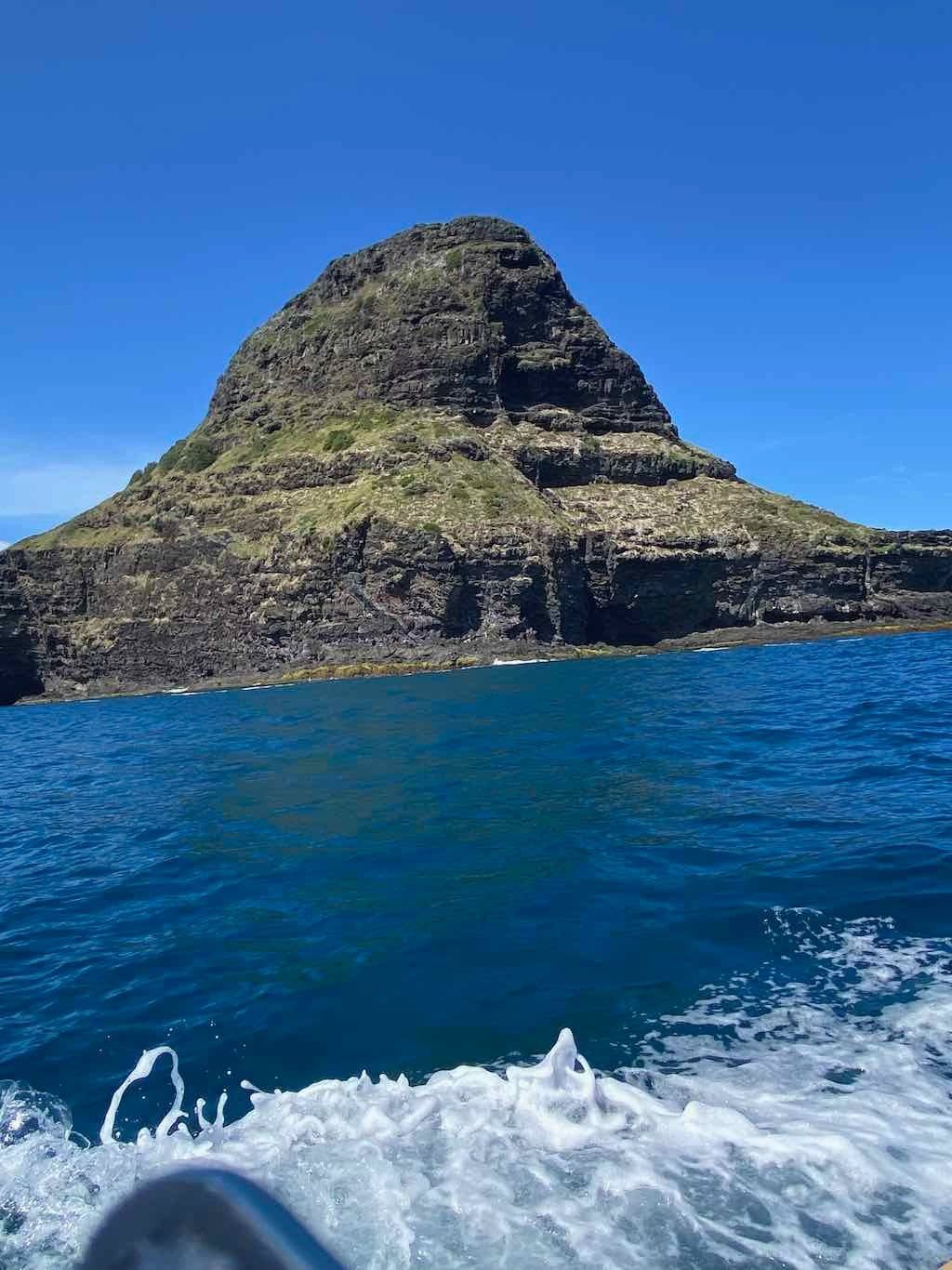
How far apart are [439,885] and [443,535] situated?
78.4 metres

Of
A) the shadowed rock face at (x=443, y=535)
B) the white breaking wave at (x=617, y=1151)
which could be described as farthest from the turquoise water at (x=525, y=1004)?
the shadowed rock face at (x=443, y=535)

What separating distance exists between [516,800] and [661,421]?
109992 mm

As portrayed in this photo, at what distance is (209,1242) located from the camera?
1.74m

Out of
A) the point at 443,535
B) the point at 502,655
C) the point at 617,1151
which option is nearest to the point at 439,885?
the point at 617,1151

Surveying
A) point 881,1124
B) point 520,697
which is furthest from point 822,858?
point 520,697

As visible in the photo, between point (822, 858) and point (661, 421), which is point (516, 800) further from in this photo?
point (661, 421)

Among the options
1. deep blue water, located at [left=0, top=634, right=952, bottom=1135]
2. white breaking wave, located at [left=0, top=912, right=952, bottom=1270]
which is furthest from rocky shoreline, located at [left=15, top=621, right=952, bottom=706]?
white breaking wave, located at [left=0, top=912, right=952, bottom=1270]

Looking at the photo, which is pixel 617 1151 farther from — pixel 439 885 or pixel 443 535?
pixel 443 535

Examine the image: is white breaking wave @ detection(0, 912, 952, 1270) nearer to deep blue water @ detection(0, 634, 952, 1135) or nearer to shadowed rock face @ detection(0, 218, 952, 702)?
deep blue water @ detection(0, 634, 952, 1135)

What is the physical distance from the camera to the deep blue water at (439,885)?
25.2ft

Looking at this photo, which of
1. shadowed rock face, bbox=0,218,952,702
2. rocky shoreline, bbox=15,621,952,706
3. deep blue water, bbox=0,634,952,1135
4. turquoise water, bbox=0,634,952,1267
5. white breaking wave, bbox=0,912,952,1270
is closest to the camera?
white breaking wave, bbox=0,912,952,1270

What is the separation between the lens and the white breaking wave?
15.4 feet

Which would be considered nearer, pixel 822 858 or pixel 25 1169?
pixel 25 1169

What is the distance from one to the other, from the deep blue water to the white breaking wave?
1.69ft
